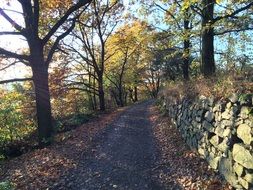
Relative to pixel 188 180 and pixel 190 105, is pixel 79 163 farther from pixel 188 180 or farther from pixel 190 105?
pixel 190 105

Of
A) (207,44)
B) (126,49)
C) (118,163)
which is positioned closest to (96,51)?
(126,49)

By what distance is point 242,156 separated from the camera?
5809mm

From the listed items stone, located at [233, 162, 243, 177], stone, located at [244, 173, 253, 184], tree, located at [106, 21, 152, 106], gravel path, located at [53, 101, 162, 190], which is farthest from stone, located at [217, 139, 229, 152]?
tree, located at [106, 21, 152, 106]

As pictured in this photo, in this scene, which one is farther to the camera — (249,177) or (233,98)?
(233,98)

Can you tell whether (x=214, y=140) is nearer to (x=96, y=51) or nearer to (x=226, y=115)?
(x=226, y=115)

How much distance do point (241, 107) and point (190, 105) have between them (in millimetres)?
4518

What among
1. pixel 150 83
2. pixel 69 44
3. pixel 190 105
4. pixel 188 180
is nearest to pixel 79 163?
pixel 188 180

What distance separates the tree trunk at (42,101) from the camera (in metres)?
13.1

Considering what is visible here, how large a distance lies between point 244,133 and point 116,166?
4.18 meters

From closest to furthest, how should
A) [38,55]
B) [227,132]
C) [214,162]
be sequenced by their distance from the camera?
[227,132] < [214,162] < [38,55]

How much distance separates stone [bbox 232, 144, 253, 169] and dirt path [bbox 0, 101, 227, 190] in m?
0.98

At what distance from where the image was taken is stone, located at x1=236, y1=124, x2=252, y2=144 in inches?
222

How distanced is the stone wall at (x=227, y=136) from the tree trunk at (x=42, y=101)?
6.49 m

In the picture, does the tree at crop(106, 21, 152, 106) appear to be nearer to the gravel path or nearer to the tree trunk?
the tree trunk
